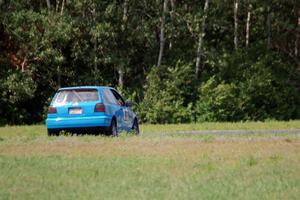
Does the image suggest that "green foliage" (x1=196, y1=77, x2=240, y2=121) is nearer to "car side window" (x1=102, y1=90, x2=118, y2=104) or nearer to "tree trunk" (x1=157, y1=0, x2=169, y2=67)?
"tree trunk" (x1=157, y1=0, x2=169, y2=67)

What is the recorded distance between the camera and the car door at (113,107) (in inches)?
894

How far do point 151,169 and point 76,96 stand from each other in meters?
9.19

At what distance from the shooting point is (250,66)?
44.1m

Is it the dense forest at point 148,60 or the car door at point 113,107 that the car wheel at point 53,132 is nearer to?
the car door at point 113,107

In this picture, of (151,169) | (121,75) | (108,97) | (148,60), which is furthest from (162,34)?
(151,169)

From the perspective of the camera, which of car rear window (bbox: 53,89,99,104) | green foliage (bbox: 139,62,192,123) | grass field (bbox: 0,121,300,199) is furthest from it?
green foliage (bbox: 139,62,192,123)

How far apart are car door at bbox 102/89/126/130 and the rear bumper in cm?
35

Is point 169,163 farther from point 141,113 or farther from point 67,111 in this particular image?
point 141,113

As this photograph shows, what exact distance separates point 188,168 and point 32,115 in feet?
93.6

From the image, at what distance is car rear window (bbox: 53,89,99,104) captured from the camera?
73.7ft

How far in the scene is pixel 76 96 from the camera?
73.8 feet

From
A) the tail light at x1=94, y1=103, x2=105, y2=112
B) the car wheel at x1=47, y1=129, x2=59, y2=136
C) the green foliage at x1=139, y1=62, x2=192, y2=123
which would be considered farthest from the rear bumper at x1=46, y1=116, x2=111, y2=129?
the green foliage at x1=139, y1=62, x2=192, y2=123

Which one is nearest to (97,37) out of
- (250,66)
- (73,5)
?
(73,5)

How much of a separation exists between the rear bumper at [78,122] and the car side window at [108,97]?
2.17 ft
